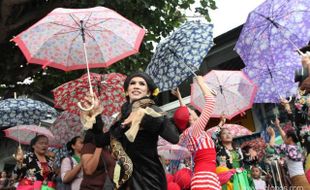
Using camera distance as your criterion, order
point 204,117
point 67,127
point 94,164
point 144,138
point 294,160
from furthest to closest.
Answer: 1. point 67,127
2. point 294,160
3. point 94,164
4. point 204,117
5. point 144,138

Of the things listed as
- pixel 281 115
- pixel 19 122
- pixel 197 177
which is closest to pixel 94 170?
pixel 197 177

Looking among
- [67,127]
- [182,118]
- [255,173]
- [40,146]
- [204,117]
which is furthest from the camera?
[255,173]

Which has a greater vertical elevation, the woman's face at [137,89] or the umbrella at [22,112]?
the umbrella at [22,112]

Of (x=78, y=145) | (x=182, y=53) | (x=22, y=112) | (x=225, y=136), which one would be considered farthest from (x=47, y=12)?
(x=225, y=136)

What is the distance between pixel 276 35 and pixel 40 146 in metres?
3.84

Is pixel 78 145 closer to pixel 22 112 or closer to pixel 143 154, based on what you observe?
pixel 22 112

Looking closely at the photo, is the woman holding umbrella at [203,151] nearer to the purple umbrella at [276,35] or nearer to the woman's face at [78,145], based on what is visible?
the purple umbrella at [276,35]

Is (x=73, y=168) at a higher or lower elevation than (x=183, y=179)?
higher

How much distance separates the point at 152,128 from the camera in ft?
10.3

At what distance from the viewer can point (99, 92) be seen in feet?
19.0

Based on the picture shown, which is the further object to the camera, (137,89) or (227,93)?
(227,93)

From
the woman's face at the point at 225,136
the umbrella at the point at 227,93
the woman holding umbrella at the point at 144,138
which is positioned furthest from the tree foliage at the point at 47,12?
the woman holding umbrella at the point at 144,138

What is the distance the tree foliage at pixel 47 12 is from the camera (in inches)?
266

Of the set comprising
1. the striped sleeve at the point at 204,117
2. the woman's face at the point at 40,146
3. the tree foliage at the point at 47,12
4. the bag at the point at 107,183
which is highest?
the tree foliage at the point at 47,12
